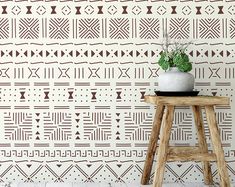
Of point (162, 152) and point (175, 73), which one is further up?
point (175, 73)

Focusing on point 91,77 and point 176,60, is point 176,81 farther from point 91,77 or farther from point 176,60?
point 91,77

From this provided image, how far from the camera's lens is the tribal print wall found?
2848mm

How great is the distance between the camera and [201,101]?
2.40m

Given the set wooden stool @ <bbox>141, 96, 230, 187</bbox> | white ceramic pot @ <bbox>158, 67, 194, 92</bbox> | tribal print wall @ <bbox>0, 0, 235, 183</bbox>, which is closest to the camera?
wooden stool @ <bbox>141, 96, 230, 187</bbox>

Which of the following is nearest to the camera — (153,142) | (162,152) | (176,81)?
(162,152)

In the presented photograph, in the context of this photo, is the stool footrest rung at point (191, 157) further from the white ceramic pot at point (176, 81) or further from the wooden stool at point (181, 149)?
the white ceramic pot at point (176, 81)

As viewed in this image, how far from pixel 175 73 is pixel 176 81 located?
5cm

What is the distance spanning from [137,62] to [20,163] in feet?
3.13

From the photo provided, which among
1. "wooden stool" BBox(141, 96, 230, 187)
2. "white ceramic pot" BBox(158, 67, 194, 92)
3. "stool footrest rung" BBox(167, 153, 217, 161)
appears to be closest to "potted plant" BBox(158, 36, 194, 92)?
"white ceramic pot" BBox(158, 67, 194, 92)

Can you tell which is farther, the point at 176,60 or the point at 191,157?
the point at 176,60

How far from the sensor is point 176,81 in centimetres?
257

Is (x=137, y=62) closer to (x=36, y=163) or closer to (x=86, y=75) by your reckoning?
(x=86, y=75)

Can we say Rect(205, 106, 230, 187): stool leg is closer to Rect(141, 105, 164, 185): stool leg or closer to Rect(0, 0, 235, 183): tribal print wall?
Rect(141, 105, 164, 185): stool leg

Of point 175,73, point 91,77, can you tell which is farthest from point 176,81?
point 91,77
